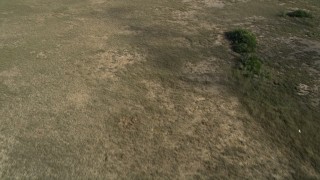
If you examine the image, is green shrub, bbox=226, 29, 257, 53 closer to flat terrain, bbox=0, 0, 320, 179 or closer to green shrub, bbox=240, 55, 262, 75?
flat terrain, bbox=0, 0, 320, 179

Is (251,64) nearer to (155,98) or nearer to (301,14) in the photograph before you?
(155,98)

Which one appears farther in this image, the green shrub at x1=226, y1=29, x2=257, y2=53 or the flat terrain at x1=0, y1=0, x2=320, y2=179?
the green shrub at x1=226, y1=29, x2=257, y2=53

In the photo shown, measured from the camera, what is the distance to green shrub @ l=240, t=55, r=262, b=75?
6627 millimetres

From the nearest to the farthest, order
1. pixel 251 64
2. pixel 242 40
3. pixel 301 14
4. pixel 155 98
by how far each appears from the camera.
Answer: pixel 155 98 < pixel 251 64 < pixel 242 40 < pixel 301 14

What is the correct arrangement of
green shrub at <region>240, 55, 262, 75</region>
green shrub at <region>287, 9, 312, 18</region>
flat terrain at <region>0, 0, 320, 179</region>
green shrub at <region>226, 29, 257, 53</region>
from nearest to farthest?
flat terrain at <region>0, 0, 320, 179</region> < green shrub at <region>240, 55, 262, 75</region> < green shrub at <region>226, 29, 257, 53</region> < green shrub at <region>287, 9, 312, 18</region>

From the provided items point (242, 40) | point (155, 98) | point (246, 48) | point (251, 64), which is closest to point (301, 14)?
point (242, 40)

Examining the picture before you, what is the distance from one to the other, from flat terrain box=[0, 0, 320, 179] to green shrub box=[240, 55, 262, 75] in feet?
0.60

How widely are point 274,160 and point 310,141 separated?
0.70 m

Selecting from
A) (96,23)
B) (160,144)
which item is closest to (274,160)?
(160,144)

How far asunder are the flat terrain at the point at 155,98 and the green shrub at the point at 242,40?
0.19 m

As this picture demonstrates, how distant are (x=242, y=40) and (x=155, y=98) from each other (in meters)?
2.91

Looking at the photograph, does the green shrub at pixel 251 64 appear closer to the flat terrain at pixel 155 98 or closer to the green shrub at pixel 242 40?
the flat terrain at pixel 155 98

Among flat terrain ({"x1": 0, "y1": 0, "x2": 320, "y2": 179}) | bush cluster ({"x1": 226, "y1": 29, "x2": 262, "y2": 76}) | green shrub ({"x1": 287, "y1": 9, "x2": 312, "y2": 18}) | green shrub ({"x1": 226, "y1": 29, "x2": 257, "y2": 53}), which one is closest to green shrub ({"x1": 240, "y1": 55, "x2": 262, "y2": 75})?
bush cluster ({"x1": 226, "y1": 29, "x2": 262, "y2": 76})

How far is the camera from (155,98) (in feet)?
19.4
